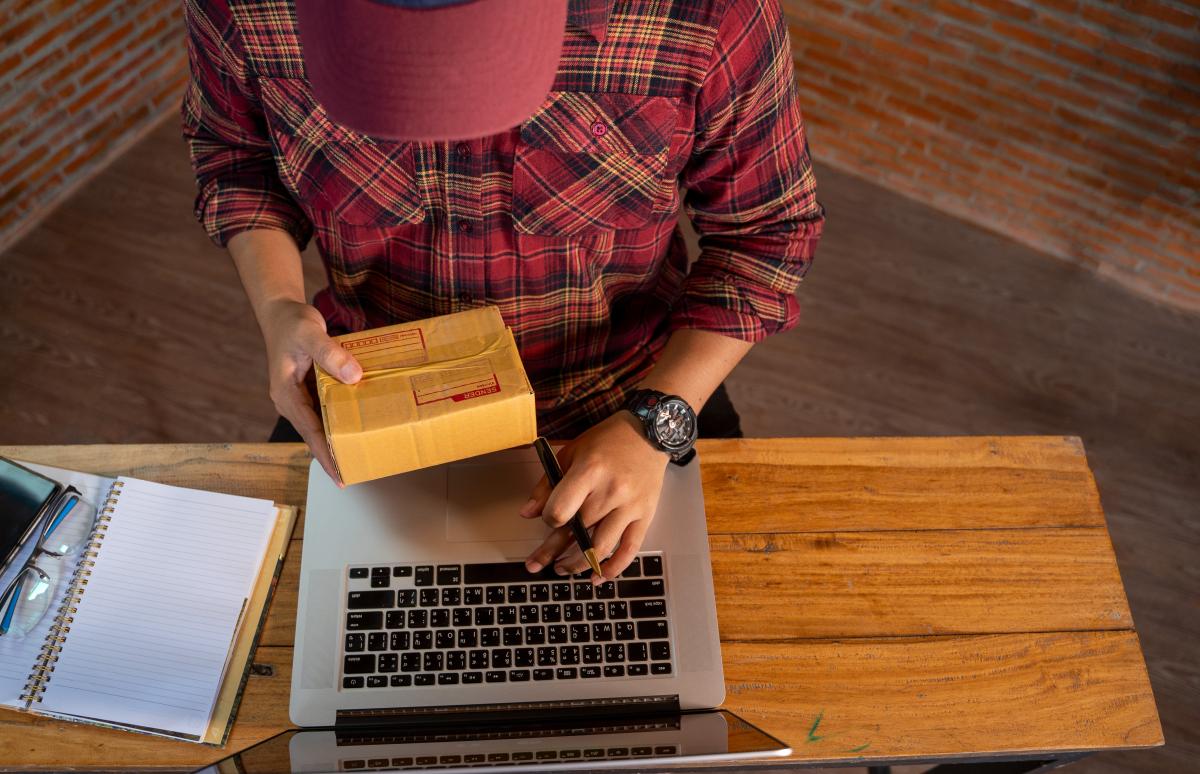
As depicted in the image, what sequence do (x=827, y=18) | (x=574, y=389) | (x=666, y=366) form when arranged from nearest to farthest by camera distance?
1. (x=666, y=366)
2. (x=574, y=389)
3. (x=827, y=18)

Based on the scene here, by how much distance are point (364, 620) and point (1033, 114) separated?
246 cm

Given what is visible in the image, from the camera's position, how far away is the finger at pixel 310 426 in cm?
101

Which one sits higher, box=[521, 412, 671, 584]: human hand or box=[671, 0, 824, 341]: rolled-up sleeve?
box=[671, 0, 824, 341]: rolled-up sleeve

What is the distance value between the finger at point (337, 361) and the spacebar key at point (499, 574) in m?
0.27

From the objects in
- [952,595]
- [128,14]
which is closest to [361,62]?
[952,595]

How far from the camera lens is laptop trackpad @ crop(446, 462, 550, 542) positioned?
1.03 m

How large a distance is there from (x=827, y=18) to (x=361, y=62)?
7.79 feet

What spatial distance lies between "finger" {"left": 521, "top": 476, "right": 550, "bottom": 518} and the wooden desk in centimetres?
23

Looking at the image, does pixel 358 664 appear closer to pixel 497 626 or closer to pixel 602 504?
pixel 497 626

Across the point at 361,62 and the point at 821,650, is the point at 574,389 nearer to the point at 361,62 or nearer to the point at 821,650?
the point at 821,650

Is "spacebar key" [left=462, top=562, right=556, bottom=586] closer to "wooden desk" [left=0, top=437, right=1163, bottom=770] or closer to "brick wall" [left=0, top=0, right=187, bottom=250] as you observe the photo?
"wooden desk" [left=0, top=437, right=1163, bottom=770]

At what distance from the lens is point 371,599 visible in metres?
0.98

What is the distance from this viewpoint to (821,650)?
1.01 meters

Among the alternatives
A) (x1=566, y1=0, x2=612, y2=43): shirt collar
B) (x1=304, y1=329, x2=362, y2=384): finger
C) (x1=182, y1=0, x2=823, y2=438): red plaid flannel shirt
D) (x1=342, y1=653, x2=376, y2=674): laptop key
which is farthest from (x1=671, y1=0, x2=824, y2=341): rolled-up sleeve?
(x1=342, y1=653, x2=376, y2=674): laptop key
